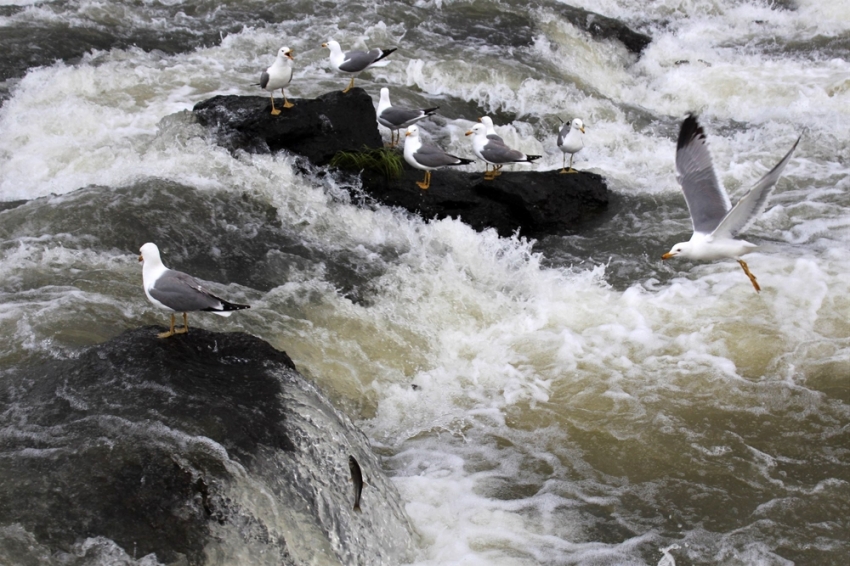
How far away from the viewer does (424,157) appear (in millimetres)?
7691

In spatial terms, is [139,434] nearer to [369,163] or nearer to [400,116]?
[369,163]

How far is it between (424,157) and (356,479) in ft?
14.3

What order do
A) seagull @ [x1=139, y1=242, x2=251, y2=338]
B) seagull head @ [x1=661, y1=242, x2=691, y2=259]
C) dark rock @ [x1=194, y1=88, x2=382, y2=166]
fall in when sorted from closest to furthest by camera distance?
seagull @ [x1=139, y1=242, x2=251, y2=338] < seagull head @ [x1=661, y1=242, x2=691, y2=259] < dark rock @ [x1=194, y1=88, x2=382, y2=166]

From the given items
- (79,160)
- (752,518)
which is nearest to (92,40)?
(79,160)

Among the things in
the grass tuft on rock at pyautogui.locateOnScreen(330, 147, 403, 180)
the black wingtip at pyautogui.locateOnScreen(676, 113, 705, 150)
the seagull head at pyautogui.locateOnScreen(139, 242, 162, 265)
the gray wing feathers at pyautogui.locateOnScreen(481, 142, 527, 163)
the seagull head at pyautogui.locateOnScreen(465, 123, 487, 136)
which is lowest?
the grass tuft on rock at pyautogui.locateOnScreen(330, 147, 403, 180)

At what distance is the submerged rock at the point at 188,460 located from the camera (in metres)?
3.24

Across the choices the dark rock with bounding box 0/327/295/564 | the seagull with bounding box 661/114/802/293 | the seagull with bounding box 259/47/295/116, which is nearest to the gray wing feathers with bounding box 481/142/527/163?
the seagull with bounding box 661/114/802/293

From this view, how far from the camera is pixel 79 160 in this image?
8.12 m

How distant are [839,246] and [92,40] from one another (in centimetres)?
971

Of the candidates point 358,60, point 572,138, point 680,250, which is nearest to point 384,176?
point 358,60

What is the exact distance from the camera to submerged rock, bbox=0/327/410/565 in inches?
127

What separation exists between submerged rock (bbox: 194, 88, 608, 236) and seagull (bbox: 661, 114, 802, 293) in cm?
190

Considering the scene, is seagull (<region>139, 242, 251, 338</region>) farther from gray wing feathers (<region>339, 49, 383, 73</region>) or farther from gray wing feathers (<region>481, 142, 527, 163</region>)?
gray wing feathers (<region>339, 49, 383, 73</region>)

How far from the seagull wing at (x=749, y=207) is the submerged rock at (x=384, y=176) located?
94.8 inches
